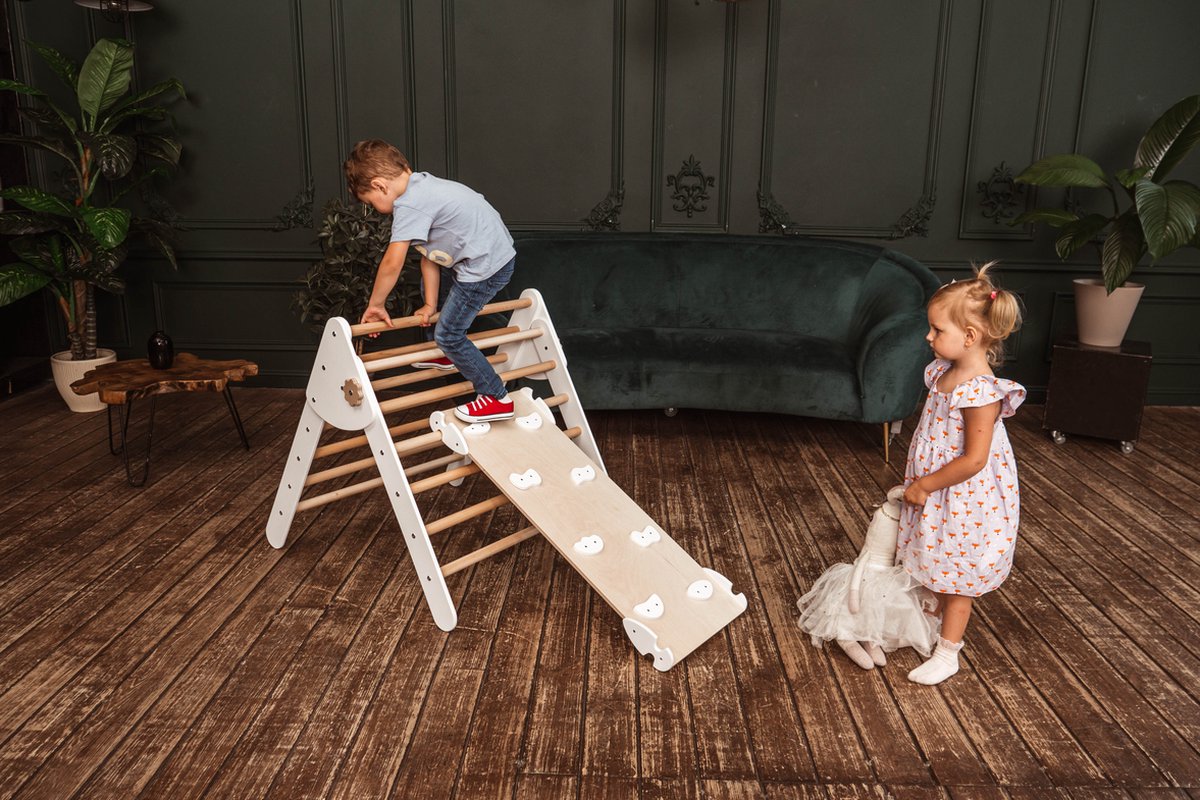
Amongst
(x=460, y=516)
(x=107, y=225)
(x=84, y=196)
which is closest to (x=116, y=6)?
(x=84, y=196)

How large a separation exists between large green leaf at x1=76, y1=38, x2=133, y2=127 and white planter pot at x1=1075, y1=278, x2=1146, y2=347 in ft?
15.6

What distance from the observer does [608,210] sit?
5023 mm

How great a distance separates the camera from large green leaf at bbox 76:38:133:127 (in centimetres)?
443

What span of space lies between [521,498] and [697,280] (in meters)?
2.38

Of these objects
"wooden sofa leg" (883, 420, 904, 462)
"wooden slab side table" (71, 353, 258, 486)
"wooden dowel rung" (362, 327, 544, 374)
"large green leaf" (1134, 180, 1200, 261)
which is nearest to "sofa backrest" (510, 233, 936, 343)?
"wooden sofa leg" (883, 420, 904, 462)

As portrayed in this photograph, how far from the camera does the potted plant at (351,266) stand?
4.45 m

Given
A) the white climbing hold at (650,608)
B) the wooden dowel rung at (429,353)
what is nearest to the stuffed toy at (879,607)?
the white climbing hold at (650,608)

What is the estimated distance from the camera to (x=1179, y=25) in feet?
15.2

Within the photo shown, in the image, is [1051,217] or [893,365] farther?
[1051,217]

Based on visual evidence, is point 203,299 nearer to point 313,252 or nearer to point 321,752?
point 313,252

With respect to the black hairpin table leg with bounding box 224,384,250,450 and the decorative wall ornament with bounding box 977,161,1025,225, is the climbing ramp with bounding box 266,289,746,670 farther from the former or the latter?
the decorative wall ornament with bounding box 977,161,1025,225

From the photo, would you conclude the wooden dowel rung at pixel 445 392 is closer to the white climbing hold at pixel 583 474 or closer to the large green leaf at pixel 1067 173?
the white climbing hold at pixel 583 474

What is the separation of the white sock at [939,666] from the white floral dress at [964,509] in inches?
7.0

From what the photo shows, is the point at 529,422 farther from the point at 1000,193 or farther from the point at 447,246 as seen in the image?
the point at 1000,193
